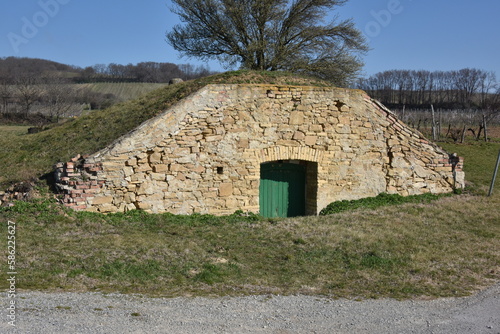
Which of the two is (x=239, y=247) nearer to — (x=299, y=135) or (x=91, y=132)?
(x=299, y=135)

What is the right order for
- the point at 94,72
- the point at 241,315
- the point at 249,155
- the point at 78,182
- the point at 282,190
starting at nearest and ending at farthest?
the point at 241,315 < the point at 78,182 < the point at 249,155 < the point at 282,190 < the point at 94,72

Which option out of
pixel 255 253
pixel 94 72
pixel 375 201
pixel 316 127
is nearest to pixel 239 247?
pixel 255 253

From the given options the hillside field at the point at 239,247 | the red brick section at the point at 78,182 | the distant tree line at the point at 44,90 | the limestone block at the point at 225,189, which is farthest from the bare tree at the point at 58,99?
the limestone block at the point at 225,189

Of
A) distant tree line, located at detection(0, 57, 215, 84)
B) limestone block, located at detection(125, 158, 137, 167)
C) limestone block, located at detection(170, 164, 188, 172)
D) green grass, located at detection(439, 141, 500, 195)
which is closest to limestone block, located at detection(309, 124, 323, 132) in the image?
limestone block, located at detection(170, 164, 188, 172)

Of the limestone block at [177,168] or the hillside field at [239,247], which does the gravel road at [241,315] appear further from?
the limestone block at [177,168]

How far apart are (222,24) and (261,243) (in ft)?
43.7

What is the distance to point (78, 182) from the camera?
9953mm

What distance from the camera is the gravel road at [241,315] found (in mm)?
5230

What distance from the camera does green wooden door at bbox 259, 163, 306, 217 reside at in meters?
12.1

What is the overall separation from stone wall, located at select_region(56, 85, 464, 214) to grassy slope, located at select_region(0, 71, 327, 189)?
43.0 inches

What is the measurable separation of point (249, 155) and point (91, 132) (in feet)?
14.5

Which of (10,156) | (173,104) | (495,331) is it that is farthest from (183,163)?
(495,331)

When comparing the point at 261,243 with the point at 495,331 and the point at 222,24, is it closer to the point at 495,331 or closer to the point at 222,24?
the point at 495,331

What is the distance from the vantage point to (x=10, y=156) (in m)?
12.9
